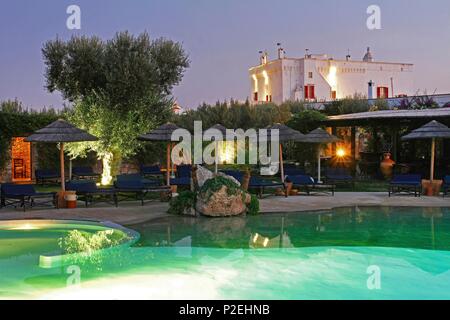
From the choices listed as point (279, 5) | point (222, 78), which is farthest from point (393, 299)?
point (222, 78)

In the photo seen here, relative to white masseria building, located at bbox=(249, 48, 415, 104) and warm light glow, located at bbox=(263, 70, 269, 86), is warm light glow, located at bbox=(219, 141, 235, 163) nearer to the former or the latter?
white masseria building, located at bbox=(249, 48, 415, 104)

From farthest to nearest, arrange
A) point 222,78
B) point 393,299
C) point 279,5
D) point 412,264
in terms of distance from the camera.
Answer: point 222,78 < point 279,5 < point 412,264 < point 393,299

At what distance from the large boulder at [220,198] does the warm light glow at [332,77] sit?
1067 inches

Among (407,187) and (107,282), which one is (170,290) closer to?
(107,282)

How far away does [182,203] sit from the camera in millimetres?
12828

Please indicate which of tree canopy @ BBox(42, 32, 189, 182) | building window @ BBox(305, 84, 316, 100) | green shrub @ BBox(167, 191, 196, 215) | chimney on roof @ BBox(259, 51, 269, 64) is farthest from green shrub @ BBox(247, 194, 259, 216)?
chimney on roof @ BBox(259, 51, 269, 64)

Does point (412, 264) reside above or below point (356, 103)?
below

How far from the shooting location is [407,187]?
16641 millimetres

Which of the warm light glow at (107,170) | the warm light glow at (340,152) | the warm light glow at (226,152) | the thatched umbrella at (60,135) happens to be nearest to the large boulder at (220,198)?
the thatched umbrella at (60,135)

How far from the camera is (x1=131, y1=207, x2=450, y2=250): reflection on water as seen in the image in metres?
9.80

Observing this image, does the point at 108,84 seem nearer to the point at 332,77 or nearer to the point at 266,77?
the point at 266,77

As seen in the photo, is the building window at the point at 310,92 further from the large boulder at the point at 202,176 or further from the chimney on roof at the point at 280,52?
the large boulder at the point at 202,176

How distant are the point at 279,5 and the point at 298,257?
66.9 ft

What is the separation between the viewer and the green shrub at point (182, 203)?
1280 centimetres
